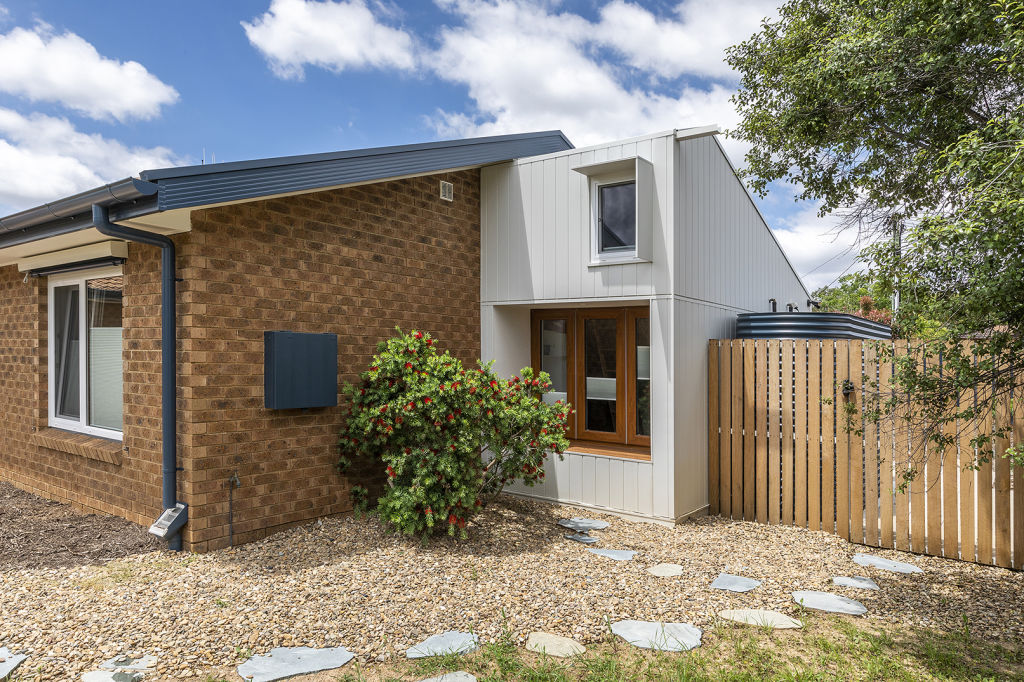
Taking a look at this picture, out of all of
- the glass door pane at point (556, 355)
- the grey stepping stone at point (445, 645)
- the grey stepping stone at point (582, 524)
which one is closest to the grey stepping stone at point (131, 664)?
the grey stepping stone at point (445, 645)

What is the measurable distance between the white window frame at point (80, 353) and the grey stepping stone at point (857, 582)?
689 centimetres

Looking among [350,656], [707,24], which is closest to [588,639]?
[350,656]

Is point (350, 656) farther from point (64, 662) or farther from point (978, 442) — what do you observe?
point (978, 442)

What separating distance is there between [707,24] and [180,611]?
10112mm

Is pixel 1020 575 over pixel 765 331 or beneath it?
beneath

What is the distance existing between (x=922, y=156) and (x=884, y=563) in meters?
3.65

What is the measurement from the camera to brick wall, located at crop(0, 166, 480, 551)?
520 centimetres

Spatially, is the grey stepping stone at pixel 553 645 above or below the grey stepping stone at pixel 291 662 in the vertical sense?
below

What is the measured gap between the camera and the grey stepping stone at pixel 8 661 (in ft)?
10.7

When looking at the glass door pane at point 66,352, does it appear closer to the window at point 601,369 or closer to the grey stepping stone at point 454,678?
the window at point 601,369

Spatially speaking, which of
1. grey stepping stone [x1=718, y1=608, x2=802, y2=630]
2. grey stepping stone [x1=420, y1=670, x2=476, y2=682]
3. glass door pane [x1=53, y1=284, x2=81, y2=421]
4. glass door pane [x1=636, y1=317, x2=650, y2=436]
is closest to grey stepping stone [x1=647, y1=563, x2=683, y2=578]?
grey stepping stone [x1=718, y1=608, x2=802, y2=630]

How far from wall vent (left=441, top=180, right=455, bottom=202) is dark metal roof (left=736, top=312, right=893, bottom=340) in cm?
413

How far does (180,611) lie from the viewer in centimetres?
409

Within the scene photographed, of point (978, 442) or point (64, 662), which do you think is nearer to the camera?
point (64, 662)
